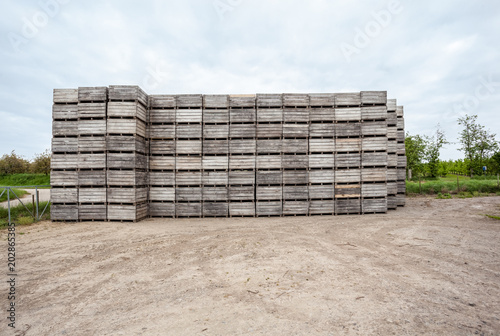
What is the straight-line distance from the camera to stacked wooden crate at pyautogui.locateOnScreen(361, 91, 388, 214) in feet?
34.1

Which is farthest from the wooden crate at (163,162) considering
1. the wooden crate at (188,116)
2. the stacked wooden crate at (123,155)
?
the wooden crate at (188,116)

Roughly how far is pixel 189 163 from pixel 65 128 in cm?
503

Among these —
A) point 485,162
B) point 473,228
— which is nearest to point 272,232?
point 473,228

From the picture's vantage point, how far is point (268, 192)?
33.5 ft

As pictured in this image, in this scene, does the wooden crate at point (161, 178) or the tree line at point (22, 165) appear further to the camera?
the tree line at point (22, 165)

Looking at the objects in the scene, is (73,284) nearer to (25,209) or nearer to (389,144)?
(25,209)

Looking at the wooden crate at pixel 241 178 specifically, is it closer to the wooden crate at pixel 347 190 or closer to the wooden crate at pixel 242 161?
the wooden crate at pixel 242 161

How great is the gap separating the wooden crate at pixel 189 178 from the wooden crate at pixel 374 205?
284 inches

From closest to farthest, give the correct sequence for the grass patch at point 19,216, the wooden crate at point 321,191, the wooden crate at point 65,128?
the grass patch at point 19,216
the wooden crate at point 65,128
the wooden crate at point 321,191

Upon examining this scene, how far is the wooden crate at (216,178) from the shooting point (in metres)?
10.2

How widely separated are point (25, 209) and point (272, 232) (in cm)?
1072

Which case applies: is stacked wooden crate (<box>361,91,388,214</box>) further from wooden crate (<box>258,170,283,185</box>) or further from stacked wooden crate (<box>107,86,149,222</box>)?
stacked wooden crate (<box>107,86,149,222</box>)

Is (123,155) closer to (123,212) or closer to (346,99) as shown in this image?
(123,212)

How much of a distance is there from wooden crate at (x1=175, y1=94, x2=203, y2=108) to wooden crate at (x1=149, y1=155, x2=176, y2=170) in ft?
7.64
